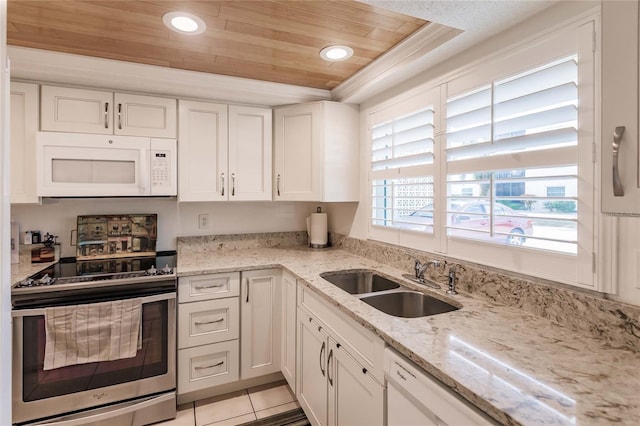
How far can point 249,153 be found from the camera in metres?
2.52

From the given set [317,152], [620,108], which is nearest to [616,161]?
[620,108]

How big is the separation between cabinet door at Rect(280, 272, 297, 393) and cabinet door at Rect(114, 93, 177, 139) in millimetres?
1326

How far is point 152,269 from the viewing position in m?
1.99

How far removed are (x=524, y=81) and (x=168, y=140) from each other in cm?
211

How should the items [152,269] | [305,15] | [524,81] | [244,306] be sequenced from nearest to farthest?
[524,81]
[305,15]
[152,269]
[244,306]

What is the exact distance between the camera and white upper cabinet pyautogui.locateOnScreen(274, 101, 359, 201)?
8.00 ft

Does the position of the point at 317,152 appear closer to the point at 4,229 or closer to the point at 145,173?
the point at 145,173

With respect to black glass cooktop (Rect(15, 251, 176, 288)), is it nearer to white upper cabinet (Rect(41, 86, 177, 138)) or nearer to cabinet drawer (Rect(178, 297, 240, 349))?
cabinet drawer (Rect(178, 297, 240, 349))

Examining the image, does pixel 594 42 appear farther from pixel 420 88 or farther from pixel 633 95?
pixel 420 88

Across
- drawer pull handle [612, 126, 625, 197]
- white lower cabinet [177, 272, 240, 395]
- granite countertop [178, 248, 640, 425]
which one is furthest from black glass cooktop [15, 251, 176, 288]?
drawer pull handle [612, 126, 625, 197]

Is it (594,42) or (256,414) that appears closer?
(594,42)

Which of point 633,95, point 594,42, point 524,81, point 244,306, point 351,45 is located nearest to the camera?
point 633,95

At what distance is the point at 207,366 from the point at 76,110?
1.84m

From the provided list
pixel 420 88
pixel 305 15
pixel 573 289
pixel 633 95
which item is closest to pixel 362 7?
pixel 305 15
